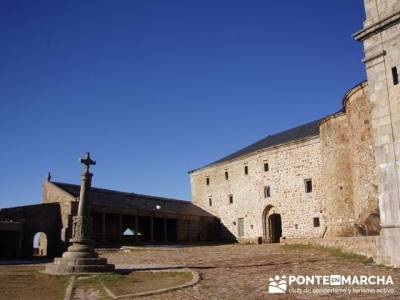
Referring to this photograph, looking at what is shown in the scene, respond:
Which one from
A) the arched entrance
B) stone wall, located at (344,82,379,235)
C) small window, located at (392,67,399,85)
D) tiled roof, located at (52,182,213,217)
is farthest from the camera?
the arched entrance

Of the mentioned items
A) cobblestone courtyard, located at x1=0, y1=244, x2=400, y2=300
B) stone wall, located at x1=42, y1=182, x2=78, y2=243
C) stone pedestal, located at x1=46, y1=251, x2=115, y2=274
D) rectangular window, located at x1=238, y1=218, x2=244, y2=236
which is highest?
stone wall, located at x1=42, y1=182, x2=78, y2=243

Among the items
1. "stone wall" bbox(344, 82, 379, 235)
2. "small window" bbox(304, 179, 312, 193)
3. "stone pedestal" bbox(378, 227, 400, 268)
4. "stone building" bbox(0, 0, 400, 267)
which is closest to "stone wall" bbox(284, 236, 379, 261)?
"stone building" bbox(0, 0, 400, 267)

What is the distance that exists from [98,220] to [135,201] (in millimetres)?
2833

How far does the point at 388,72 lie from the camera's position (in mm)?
10969

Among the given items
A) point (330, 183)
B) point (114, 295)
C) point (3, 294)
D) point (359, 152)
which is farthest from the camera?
point (330, 183)

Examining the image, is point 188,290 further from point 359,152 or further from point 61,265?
point 359,152

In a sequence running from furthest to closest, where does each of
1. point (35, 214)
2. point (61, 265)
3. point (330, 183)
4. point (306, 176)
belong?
point (306, 176) < point (35, 214) < point (330, 183) < point (61, 265)

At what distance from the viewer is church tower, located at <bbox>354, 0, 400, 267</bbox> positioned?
1050cm

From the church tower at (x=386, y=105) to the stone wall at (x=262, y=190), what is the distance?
51.8 feet

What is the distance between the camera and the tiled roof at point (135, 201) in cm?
2659

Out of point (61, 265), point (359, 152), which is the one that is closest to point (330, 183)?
point (359, 152)

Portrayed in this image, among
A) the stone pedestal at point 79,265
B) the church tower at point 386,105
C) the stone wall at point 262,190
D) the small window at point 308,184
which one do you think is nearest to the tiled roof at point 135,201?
the stone wall at point 262,190

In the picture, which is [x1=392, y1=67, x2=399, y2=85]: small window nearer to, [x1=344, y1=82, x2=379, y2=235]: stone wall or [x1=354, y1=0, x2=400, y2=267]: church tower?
[x1=354, y1=0, x2=400, y2=267]: church tower

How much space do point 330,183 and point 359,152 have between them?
403 cm
